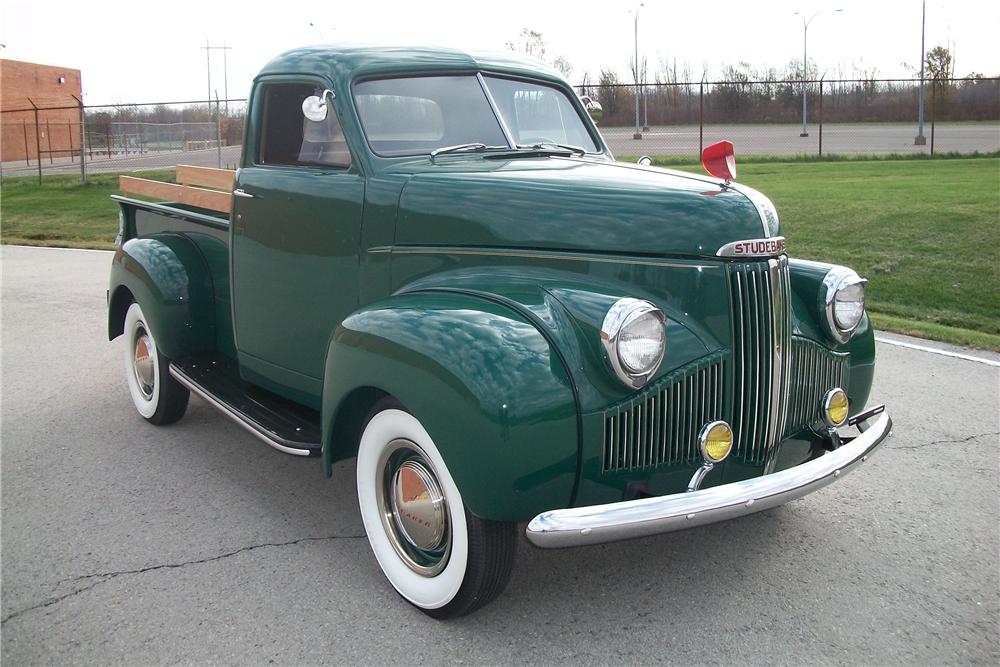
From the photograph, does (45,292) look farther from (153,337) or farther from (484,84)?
(484,84)

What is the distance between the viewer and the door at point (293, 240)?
3752mm

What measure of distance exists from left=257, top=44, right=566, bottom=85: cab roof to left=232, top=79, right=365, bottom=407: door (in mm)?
78

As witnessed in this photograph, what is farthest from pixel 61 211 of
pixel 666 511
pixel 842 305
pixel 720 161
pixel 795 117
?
pixel 795 117

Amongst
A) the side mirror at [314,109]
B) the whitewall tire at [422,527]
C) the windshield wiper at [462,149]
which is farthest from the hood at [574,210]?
the whitewall tire at [422,527]

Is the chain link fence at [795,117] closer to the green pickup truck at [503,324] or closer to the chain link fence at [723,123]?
the chain link fence at [723,123]

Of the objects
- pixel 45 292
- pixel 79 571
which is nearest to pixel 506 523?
pixel 79 571

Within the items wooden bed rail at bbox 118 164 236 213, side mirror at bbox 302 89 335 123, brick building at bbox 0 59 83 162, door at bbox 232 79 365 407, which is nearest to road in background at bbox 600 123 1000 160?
wooden bed rail at bbox 118 164 236 213

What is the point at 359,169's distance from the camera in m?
3.69

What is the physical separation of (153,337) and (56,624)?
205 centimetres

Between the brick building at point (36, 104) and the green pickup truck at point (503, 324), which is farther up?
the brick building at point (36, 104)

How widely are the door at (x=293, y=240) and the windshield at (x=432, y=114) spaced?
157 mm

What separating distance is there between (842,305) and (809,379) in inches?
14.1

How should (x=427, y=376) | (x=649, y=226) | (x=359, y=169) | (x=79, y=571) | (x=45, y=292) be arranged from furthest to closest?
(x=45, y=292) → (x=359, y=169) → (x=79, y=571) → (x=649, y=226) → (x=427, y=376)

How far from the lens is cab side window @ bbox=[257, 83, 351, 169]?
388 cm
